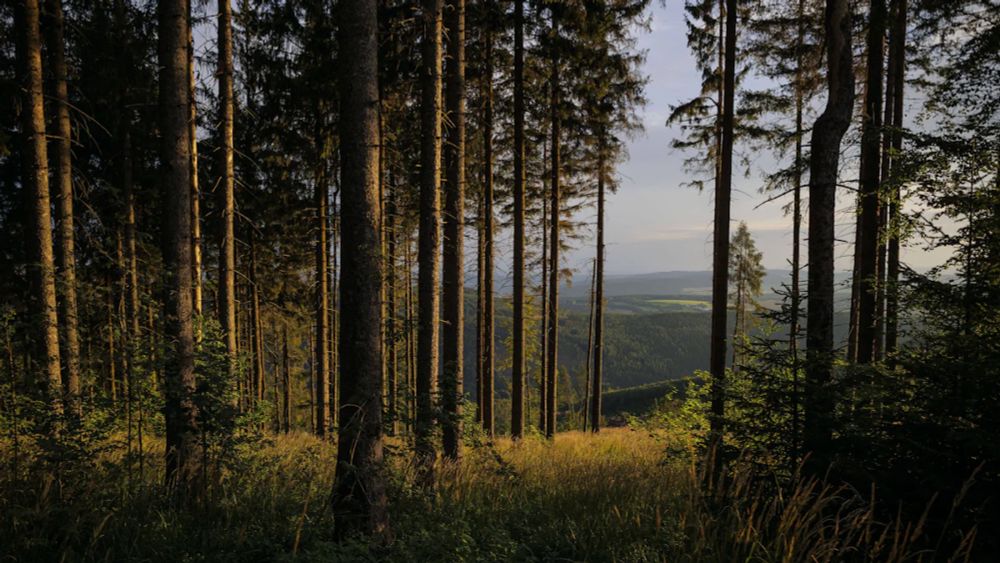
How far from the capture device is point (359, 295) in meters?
3.85

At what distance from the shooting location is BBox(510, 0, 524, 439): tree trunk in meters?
11.4

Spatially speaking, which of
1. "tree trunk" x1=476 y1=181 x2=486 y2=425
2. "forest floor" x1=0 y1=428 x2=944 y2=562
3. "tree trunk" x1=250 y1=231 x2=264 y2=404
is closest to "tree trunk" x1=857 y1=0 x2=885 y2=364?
"forest floor" x1=0 y1=428 x2=944 y2=562

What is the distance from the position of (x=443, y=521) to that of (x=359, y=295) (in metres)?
2.51

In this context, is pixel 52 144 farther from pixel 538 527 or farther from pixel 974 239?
pixel 974 239

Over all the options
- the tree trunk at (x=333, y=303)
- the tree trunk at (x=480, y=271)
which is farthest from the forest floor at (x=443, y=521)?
the tree trunk at (x=480, y=271)

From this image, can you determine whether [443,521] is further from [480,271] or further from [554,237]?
[554,237]

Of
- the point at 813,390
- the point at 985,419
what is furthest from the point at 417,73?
the point at 985,419

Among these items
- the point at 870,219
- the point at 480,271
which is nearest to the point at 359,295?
the point at 870,219

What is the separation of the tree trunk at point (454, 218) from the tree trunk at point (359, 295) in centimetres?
340

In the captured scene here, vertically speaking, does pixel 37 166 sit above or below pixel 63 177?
below

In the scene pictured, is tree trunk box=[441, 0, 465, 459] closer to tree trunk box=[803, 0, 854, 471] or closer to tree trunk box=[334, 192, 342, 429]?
tree trunk box=[803, 0, 854, 471]

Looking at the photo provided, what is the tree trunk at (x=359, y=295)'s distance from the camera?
383 centimetres

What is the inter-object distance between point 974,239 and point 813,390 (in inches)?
90.2

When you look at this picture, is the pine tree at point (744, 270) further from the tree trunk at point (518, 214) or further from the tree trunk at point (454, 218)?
the tree trunk at point (454, 218)
